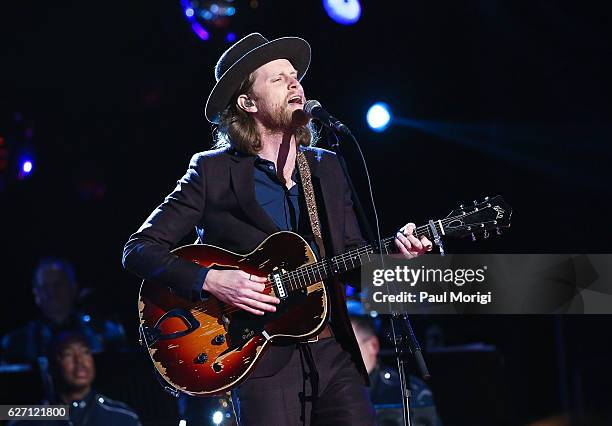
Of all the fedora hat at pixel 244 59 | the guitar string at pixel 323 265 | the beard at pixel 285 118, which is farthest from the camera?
the fedora hat at pixel 244 59

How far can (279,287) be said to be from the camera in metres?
3.64

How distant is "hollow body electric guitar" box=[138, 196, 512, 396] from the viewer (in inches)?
140

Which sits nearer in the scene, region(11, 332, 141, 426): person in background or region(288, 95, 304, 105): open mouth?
region(288, 95, 304, 105): open mouth

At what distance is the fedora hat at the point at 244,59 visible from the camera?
162 inches

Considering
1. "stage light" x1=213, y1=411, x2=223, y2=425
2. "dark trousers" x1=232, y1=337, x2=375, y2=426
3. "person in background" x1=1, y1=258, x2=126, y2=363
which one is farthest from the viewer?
"person in background" x1=1, y1=258, x2=126, y2=363

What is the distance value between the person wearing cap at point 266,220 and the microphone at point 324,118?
0.98 ft

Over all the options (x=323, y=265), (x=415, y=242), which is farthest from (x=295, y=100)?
(x=415, y=242)

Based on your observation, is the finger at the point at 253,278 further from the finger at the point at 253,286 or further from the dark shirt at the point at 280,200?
the dark shirt at the point at 280,200

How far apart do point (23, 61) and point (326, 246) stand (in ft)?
18.2

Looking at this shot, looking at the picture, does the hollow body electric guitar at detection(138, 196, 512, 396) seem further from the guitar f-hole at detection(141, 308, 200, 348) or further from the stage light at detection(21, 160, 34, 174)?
the stage light at detection(21, 160, 34, 174)

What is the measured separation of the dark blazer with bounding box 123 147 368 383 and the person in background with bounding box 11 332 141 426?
8.35 feet

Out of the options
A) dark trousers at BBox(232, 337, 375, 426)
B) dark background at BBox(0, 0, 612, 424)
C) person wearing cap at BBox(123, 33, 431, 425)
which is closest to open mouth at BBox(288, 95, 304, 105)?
person wearing cap at BBox(123, 33, 431, 425)

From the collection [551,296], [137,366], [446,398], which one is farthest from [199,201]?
[551,296]

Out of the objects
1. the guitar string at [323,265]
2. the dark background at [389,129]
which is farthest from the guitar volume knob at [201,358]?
the dark background at [389,129]
